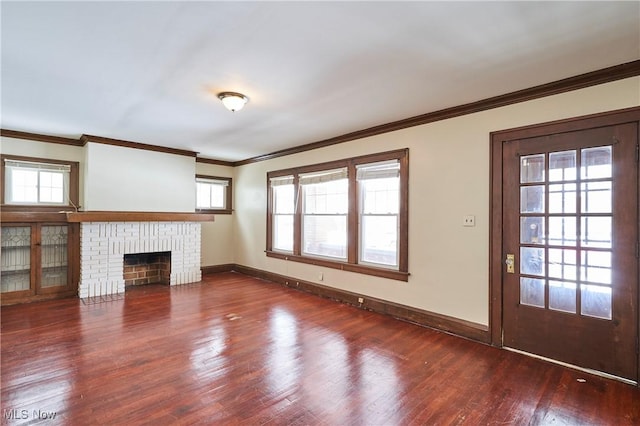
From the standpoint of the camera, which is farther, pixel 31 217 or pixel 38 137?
pixel 38 137

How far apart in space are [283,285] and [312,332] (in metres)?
2.34

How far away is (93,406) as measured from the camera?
2.16 m

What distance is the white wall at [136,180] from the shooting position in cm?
512

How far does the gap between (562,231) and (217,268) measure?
244 inches

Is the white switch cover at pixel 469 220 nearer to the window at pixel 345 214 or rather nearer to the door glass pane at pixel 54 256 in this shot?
the window at pixel 345 214

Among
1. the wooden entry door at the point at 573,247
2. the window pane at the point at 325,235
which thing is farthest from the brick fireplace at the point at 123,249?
the wooden entry door at the point at 573,247

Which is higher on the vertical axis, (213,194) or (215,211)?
(213,194)

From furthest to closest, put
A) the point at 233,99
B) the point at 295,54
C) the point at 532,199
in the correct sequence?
the point at 233,99 < the point at 532,199 < the point at 295,54

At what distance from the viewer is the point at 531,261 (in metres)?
3.04

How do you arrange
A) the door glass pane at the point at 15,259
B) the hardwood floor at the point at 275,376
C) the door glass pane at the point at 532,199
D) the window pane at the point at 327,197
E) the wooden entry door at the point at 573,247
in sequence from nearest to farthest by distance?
1. the hardwood floor at the point at 275,376
2. the wooden entry door at the point at 573,247
3. the door glass pane at the point at 532,199
4. the door glass pane at the point at 15,259
5. the window pane at the point at 327,197

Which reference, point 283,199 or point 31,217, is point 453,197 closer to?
point 283,199

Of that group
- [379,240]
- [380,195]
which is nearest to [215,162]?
[380,195]

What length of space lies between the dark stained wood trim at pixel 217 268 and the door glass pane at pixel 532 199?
590 centimetres

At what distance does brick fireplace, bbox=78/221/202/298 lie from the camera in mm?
5027
